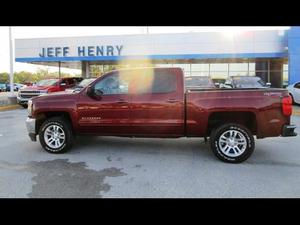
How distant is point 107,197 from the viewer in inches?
165

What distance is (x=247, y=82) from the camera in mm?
15172

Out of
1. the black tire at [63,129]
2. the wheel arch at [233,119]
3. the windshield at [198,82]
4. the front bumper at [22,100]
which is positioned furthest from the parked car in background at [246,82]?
the front bumper at [22,100]

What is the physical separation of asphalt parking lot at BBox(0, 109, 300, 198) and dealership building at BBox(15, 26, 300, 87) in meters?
15.0

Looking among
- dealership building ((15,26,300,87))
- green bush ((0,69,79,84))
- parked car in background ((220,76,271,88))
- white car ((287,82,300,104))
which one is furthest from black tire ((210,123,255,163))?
green bush ((0,69,79,84))

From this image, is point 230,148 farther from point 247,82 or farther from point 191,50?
point 191,50

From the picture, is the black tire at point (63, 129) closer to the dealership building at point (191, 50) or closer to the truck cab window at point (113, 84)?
the truck cab window at point (113, 84)

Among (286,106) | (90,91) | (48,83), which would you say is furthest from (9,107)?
(286,106)

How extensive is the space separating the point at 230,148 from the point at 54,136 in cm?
357

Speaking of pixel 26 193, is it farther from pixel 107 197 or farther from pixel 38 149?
pixel 38 149

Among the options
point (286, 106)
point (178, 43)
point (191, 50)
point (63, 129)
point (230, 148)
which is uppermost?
point (178, 43)

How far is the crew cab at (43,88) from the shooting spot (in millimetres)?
16234

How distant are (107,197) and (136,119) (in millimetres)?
2301
